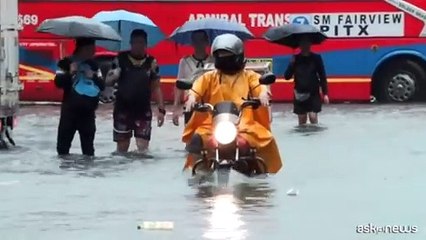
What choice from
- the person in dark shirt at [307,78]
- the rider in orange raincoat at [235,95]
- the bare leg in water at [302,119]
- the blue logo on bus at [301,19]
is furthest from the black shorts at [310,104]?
the rider in orange raincoat at [235,95]

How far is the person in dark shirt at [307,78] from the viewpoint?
21203 mm

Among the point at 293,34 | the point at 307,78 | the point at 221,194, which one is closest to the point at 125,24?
the point at 293,34

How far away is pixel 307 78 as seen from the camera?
21312 millimetres

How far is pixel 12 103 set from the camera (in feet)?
58.6

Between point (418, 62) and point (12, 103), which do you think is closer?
point (12, 103)

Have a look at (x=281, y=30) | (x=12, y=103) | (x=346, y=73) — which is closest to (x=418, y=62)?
(x=346, y=73)

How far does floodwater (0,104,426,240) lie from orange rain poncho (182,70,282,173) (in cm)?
35

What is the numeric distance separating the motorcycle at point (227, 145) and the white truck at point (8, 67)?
479 cm

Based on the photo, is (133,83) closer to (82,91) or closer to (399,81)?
(82,91)

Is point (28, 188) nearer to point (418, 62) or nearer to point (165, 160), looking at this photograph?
point (165, 160)

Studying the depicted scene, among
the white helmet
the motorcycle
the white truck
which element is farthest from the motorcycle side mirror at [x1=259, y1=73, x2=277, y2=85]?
the white truck

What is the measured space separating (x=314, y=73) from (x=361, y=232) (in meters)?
10.8

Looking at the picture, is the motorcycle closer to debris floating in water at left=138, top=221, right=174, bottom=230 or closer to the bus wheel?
debris floating in water at left=138, top=221, right=174, bottom=230

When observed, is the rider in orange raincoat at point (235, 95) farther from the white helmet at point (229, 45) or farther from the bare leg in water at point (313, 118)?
the bare leg in water at point (313, 118)
